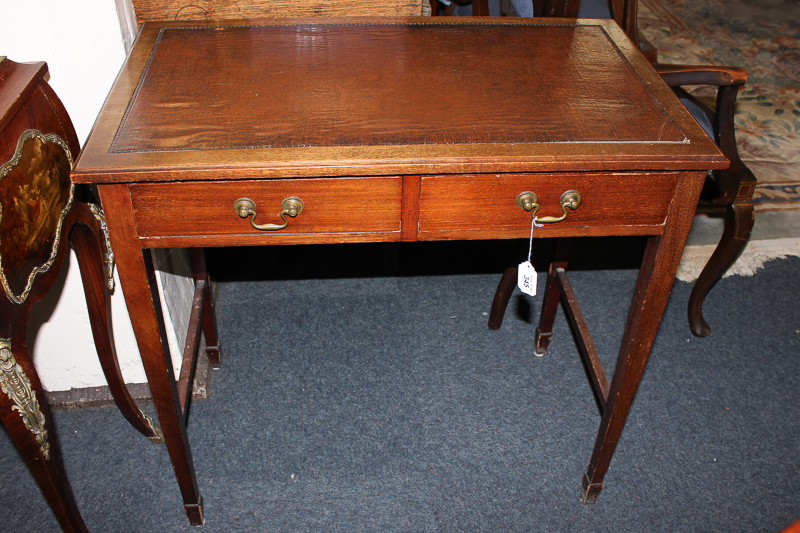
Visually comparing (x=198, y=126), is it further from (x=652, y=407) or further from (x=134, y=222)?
(x=652, y=407)

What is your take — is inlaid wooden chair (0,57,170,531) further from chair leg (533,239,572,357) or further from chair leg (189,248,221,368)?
chair leg (533,239,572,357)

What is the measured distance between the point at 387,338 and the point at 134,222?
116cm

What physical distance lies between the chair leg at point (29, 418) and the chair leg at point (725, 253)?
1.94 meters

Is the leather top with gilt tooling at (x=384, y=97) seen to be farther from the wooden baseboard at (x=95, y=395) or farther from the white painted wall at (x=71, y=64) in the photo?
the wooden baseboard at (x=95, y=395)

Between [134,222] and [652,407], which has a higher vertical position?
[134,222]

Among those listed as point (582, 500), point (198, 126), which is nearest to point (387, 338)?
point (582, 500)

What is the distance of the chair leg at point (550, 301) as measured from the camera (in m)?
1.88

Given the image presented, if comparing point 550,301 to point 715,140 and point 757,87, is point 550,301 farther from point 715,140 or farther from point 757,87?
point 757,87

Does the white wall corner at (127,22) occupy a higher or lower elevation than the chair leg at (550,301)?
higher

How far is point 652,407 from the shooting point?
195 cm

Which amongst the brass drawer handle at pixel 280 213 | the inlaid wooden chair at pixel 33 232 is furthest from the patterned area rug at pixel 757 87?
the inlaid wooden chair at pixel 33 232

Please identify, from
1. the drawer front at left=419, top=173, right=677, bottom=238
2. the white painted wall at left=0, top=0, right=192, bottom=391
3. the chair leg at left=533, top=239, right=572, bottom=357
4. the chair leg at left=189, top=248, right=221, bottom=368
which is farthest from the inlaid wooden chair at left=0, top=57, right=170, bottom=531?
the chair leg at left=533, top=239, right=572, bottom=357

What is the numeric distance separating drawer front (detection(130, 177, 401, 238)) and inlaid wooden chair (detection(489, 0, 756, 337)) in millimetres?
914

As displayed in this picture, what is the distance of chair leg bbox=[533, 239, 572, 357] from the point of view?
1.88 meters
